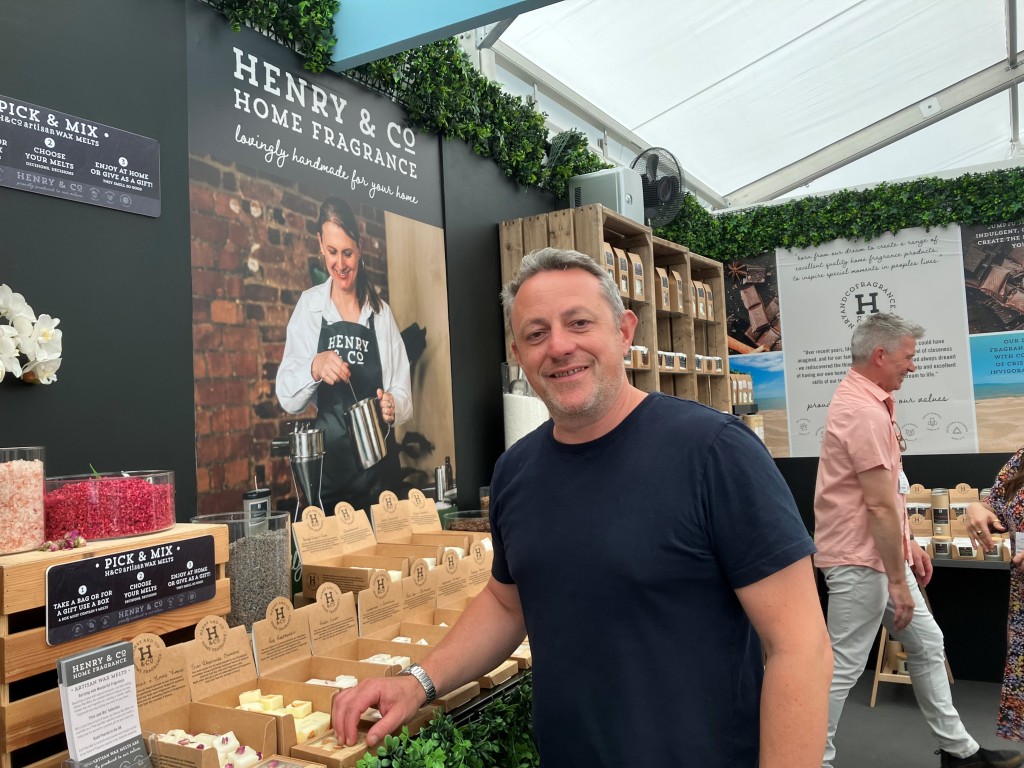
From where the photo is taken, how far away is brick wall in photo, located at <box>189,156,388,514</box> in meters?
2.28

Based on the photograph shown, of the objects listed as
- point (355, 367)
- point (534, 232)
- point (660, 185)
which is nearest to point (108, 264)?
point (355, 367)

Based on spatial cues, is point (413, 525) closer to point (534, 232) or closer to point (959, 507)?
point (534, 232)

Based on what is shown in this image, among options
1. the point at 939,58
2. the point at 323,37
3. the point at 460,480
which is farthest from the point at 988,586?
the point at 323,37

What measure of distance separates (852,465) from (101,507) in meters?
2.62

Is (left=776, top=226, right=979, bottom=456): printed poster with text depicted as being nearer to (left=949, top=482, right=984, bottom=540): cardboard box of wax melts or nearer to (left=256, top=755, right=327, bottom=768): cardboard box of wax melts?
(left=949, top=482, right=984, bottom=540): cardboard box of wax melts

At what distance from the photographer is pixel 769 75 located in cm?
545

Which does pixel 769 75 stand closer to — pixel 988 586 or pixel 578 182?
pixel 578 182

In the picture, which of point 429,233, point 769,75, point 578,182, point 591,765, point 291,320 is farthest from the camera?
point 769,75

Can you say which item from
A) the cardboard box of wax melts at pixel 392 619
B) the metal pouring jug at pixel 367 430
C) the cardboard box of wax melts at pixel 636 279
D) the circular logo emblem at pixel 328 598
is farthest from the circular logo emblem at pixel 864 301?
the circular logo emblem at pixel 328 598

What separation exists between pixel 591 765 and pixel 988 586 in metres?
4.48

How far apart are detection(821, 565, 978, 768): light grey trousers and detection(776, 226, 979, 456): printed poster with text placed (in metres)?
2.57

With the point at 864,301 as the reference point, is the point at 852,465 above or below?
below

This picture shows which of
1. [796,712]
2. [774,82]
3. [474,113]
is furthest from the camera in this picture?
[774,82]

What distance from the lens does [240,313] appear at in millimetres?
2410
